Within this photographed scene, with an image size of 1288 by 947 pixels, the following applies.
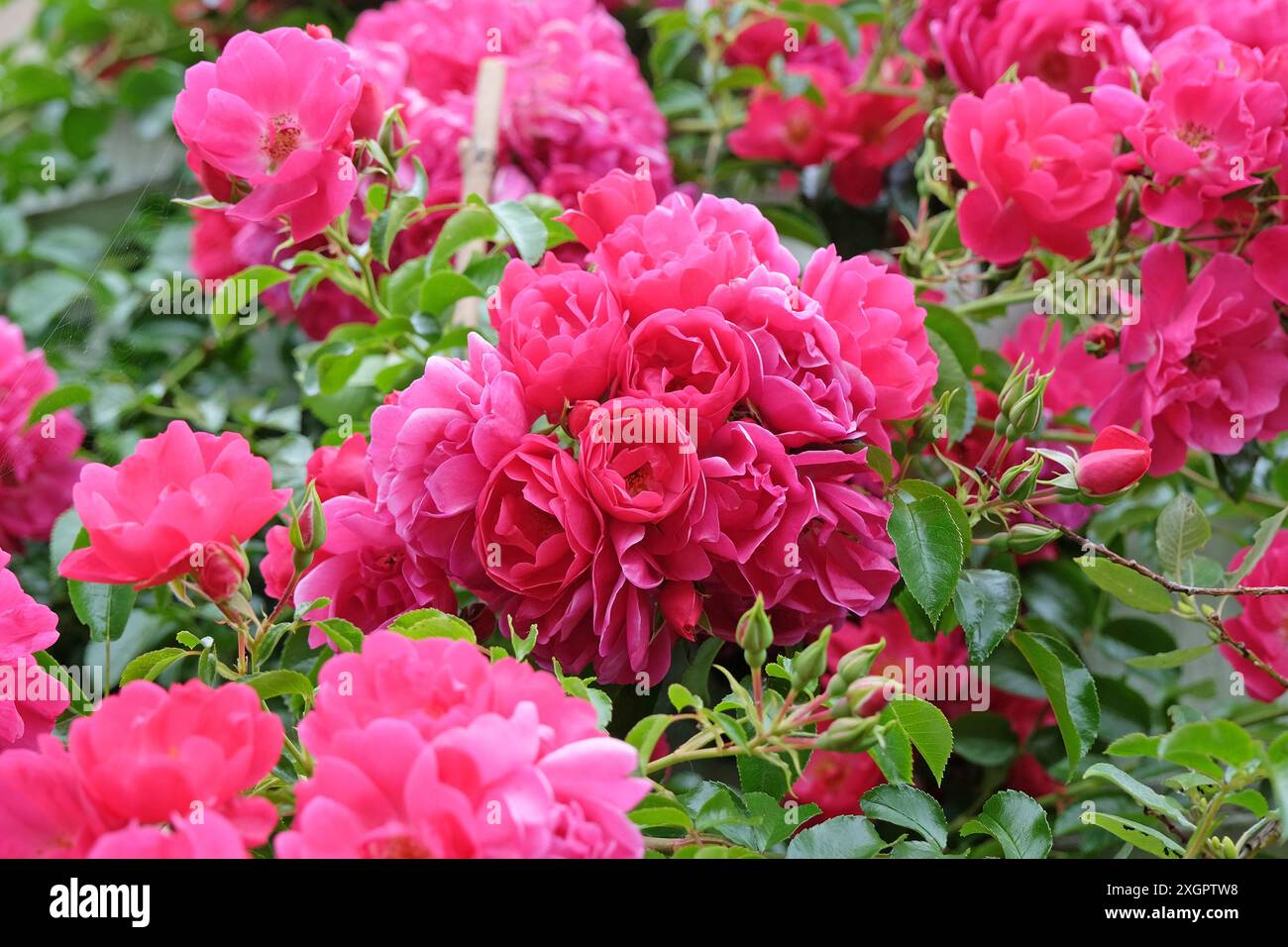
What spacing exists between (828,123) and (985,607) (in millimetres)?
577

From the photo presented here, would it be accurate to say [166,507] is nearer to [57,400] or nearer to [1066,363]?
[57,400]

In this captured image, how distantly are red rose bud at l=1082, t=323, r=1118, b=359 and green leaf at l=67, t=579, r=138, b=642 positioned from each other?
1.70 feet

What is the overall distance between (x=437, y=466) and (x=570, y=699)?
151 millimetres

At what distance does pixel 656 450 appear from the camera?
49 centimetres

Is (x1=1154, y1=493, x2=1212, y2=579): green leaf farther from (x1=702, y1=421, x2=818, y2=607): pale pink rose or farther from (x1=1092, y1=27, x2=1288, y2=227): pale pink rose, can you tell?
(x1=702, y1=421, x2=818, y2=607): pale pink rose

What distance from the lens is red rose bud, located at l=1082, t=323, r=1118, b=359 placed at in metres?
0.71

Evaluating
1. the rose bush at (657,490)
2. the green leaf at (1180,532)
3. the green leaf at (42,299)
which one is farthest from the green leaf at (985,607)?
the green leaf at (42,299)

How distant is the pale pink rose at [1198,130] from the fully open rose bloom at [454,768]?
0.46 meters

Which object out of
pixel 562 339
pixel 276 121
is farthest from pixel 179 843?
pixel 276 121


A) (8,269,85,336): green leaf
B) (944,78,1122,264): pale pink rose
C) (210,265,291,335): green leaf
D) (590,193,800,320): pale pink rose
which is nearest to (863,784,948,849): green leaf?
(590,193,800,320): pale pink rose

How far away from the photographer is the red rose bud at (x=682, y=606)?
1.62ft

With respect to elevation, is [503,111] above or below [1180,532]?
above
